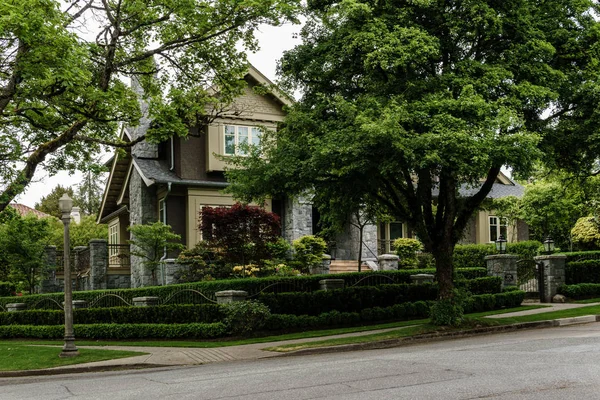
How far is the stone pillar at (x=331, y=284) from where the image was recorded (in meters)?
19.9

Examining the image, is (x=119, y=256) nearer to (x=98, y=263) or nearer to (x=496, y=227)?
(x=98, y=263)

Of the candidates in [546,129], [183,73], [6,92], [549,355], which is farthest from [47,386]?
[546,129]

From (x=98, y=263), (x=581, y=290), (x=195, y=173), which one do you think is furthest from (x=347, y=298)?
(x=98, y=263)

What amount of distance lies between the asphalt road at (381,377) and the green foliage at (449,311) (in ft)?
9.38

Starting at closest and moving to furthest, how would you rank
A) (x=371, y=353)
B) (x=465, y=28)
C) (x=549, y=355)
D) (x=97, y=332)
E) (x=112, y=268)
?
(x=549, y=355) < (x=371, y=353) < (x=465, y=28) < (x=97, y=332) < (x=112, y=268)

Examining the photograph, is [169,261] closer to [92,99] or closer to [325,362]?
[92,99]

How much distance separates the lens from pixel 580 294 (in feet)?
78.2

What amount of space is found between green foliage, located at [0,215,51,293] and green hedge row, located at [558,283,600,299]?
69.3 feet

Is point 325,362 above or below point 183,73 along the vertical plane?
below

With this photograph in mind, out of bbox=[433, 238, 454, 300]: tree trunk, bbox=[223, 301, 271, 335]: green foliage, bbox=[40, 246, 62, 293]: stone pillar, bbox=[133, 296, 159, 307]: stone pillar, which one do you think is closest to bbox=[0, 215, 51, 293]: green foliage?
bbox=[40, 246, 62, 293]: stone pillar

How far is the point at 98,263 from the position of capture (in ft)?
91.1

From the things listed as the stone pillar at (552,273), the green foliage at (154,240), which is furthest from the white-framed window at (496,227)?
the green foliage at (154,240)

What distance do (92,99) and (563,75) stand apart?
1197 centimetres

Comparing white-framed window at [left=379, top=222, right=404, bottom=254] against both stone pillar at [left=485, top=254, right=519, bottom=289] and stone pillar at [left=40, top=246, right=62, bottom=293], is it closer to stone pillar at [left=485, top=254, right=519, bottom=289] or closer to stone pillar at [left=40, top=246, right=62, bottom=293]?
stone pillar at [left=485, top=254, right=519, bottom=289]
